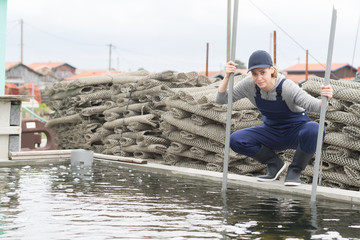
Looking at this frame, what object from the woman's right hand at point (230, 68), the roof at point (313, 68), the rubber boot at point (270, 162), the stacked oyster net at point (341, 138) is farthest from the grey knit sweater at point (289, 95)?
the roof at point (313, 68)

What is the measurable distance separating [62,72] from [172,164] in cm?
6906

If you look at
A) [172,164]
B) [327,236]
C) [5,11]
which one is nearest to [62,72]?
[5,11]

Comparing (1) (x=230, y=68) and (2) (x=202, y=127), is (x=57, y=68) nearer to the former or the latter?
(2) (x=202, y=127)

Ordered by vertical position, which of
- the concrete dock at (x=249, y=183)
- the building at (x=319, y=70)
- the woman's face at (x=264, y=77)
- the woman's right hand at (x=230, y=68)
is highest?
the building at (x=319, y=70)

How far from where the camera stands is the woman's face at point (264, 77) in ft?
18.0

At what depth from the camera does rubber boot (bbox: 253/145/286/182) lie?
20.2 feet

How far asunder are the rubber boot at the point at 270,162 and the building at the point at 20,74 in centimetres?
5802

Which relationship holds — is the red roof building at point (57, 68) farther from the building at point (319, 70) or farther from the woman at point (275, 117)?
the woman at point (275, 117)

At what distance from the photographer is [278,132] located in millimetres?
5930

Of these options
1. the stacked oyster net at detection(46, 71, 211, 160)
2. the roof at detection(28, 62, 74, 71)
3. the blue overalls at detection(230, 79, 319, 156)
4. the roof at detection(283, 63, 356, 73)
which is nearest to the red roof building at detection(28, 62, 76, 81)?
the roof at detection(28, 62, 74, 71)

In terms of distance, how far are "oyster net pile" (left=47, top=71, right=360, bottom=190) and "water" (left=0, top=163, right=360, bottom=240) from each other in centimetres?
100

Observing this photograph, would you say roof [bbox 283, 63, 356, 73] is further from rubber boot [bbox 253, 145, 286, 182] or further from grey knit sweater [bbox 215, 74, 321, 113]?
grey knit sweater [bbox 215, 74, 321, 113]

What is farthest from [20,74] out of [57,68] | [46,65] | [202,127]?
[202,127]

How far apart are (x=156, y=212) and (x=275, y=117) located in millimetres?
1885
